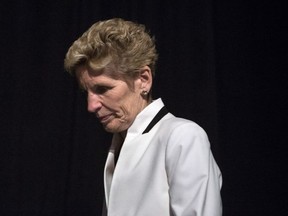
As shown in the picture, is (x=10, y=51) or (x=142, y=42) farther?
(x=10, y=51)

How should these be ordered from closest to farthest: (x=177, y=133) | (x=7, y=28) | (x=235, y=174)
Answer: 1. (x=177, y=133)
2. (x=7, y=28)
3. (x=235, y=174)

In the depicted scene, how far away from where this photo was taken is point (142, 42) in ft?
2.85

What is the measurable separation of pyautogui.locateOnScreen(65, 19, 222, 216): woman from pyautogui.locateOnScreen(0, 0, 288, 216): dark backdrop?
26.4 inches

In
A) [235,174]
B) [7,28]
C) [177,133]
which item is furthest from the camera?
[235,174]

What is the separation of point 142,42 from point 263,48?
3.17 ft

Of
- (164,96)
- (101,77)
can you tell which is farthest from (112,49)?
(164,96)

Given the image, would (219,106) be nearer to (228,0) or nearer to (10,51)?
(228,0)

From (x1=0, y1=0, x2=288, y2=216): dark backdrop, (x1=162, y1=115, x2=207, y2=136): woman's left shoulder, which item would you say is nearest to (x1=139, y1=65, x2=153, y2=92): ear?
(x1=162, y1=115, x2=207, y2=136): woman's left shoulder

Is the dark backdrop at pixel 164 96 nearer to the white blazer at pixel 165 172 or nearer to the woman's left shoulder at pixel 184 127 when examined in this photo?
the white blazer at pixel 165 172

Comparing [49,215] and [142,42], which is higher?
[142,42]

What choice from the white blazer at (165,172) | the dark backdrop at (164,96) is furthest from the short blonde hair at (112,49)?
the dark backdrop at (164,96)

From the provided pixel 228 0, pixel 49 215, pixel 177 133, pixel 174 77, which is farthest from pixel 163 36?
pixel 177 133

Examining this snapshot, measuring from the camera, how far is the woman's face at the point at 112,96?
2.81 feet

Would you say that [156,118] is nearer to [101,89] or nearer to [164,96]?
[101,89]
